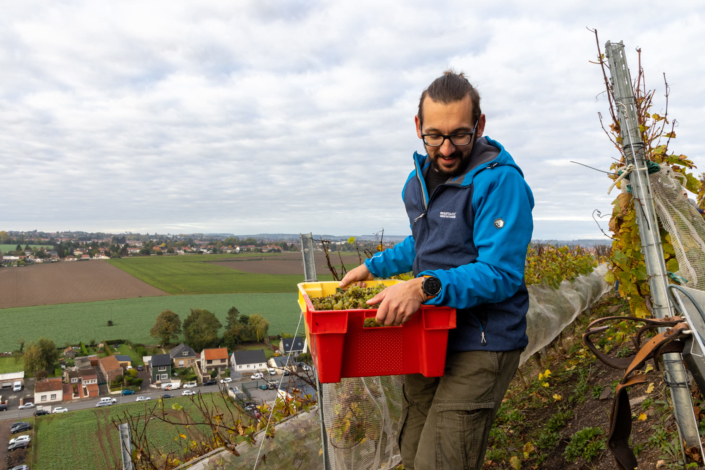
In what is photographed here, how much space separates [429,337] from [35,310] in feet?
130

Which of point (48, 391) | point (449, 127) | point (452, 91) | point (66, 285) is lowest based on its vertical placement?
point (48, 391)

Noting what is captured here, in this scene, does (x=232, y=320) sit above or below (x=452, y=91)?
below

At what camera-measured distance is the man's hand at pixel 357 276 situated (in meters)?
2.20

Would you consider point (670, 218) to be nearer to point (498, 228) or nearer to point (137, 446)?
point (498, 228)

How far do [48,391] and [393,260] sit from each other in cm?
1941

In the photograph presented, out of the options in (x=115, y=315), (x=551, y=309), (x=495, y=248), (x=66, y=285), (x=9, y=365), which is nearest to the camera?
(x=495, y=248)

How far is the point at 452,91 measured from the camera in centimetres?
162

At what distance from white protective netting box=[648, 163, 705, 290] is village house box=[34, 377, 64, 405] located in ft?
65.7

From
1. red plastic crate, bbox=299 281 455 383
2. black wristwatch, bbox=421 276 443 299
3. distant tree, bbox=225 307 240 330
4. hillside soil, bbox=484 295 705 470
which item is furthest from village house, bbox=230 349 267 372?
black wristwatch, bbox=421 276 443 299

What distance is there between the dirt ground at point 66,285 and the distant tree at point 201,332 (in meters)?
13.9

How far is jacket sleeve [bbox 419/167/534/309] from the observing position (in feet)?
4.83

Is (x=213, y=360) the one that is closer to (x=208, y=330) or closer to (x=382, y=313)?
(x=208, y=330)

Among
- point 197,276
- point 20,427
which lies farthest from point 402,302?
point 197,276

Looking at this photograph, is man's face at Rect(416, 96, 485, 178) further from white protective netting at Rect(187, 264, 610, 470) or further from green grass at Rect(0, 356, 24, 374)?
green grass at Rect(0, 356, 24, 374)
